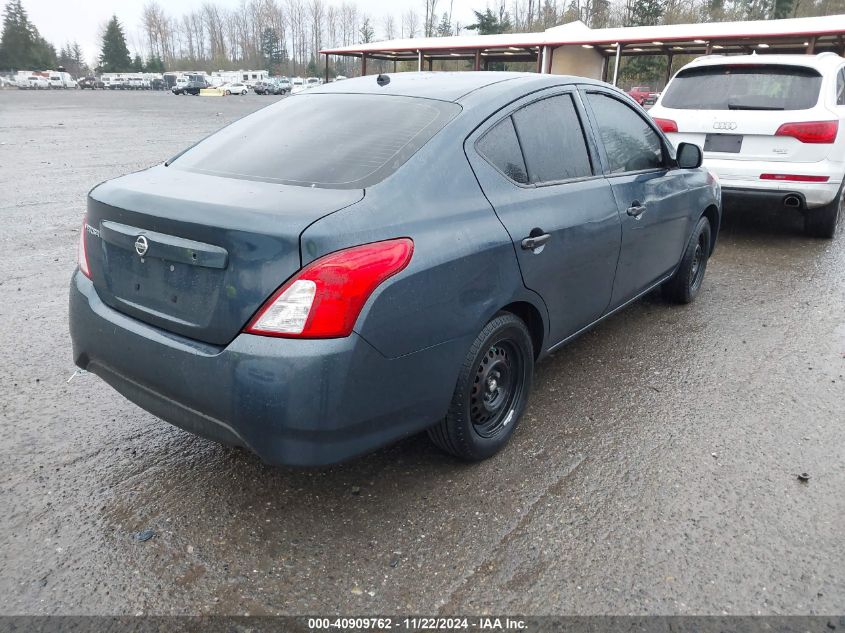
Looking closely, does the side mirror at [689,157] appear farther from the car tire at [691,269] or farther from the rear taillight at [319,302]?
the rear taillight at [319,302]

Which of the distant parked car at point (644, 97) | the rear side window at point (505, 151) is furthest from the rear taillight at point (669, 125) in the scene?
the distant parked car at point (644, 97)

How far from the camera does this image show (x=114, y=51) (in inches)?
4156

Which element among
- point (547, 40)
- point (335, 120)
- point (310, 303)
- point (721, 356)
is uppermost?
point (547, 40)

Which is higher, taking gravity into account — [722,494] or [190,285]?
[190,285]

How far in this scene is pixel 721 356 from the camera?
13.5 feet

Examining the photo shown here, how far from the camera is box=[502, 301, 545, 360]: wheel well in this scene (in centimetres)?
294

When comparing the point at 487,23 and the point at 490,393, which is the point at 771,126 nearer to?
the point at 490,393

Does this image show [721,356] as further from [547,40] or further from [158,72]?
[158,72]

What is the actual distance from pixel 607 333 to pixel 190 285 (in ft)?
10.1

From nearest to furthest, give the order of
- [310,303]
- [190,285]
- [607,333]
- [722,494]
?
[310,303] < [190,285] < [722,494] < [607,333]

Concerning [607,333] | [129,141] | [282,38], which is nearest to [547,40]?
[129,141]

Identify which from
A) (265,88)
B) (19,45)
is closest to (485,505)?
(265,88)

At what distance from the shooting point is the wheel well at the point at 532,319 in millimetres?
2936

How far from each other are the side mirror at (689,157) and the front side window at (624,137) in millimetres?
198
